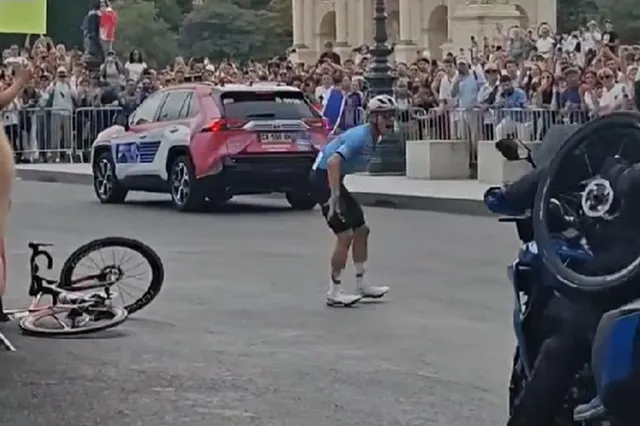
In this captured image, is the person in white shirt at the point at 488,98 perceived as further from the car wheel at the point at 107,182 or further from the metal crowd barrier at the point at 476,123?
the car wheel at the point at 107,182

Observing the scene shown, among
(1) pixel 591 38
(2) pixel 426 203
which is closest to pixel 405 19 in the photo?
(1) pixel 591 38

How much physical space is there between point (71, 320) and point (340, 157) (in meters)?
2.62

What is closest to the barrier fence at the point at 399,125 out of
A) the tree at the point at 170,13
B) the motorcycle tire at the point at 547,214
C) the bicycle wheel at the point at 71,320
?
the bicycle wheel at the point at 71,320

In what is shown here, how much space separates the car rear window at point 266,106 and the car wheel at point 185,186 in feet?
3.17

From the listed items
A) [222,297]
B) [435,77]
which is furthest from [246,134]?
[222,297]

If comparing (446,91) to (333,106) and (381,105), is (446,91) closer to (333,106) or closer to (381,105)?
(333,106)

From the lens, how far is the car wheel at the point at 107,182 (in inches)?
975

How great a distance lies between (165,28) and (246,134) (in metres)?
58.6

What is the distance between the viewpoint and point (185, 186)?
902 inches

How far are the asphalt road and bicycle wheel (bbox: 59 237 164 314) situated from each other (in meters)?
0.20

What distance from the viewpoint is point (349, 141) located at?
41.9ft

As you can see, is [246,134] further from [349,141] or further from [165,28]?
[165,28]

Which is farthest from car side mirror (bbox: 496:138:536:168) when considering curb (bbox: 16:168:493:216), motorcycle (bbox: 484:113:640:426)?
curb (bbox: 16:168:493:216)

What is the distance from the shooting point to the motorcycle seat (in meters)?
5.46
